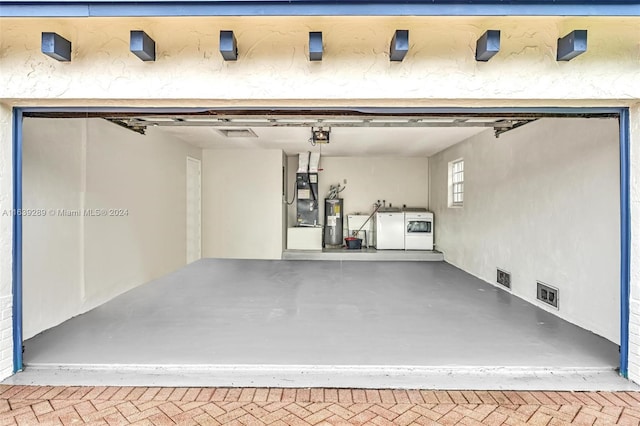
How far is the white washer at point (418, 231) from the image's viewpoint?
770 cm

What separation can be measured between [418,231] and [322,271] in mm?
2749

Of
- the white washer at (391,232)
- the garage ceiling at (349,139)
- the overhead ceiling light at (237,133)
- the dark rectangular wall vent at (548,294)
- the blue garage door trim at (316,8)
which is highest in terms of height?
the overhead ceiling light at (237,133)

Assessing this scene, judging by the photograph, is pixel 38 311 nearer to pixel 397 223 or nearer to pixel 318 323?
pixel 318 323

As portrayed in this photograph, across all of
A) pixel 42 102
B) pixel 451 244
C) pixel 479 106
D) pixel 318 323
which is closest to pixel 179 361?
pixel 318 323

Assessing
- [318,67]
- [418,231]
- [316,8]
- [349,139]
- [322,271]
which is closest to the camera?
[316,8]

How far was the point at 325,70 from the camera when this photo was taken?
2.36 meters

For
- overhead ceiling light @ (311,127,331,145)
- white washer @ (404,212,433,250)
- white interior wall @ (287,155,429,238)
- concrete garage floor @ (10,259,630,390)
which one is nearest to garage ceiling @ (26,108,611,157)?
overhead ceiling light @ (311,127,331,145)

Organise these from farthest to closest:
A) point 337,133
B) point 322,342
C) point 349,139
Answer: point 349,139 → point 337,133 → point 322,342

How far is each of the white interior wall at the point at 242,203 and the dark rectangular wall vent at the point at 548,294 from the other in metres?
5.05

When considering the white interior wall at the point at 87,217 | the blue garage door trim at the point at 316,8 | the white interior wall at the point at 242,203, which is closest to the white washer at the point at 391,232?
the white interior wall at the point at 242,203

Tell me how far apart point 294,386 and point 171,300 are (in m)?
2.52

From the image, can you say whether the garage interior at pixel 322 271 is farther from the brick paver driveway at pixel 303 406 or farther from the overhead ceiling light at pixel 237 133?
the brick paver driveway at pixel 303 406

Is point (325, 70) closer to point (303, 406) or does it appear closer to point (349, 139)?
point (303, 406)

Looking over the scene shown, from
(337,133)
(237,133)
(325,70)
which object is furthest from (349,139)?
(325,70)
